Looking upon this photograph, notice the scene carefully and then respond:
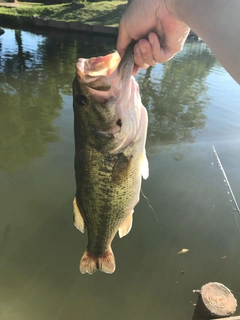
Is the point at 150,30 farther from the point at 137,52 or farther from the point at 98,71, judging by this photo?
the point at 98,71

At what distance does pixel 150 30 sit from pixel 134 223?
3358 mm

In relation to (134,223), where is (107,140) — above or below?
above

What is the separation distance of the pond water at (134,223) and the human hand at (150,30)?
2934 mm

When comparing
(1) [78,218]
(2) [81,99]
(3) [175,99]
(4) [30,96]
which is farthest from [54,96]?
(2) [81,99]

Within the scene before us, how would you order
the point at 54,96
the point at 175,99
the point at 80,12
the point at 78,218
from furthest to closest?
the point at 80,12 < the point at 175,99 < the point at 54,96 < the point at 78,218

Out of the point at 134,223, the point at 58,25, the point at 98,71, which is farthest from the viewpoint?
the point at 58,25

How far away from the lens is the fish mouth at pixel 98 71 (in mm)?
1592

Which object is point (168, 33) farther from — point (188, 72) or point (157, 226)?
point (188, 72)

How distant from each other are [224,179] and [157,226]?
1974 millimetres

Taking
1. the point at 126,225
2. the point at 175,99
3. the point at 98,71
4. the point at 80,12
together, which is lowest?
the point at 80,12

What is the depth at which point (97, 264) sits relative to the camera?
2086mm

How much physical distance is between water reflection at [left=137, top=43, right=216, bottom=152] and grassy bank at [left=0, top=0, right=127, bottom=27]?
39.1 feet

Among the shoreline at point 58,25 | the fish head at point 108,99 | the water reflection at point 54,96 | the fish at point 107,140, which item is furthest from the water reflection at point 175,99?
the shoreline at point 58,25

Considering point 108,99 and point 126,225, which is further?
point 126,225
